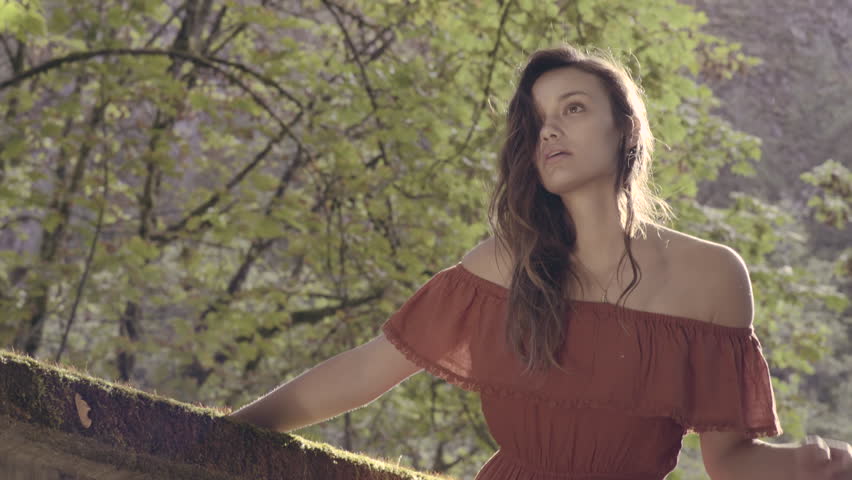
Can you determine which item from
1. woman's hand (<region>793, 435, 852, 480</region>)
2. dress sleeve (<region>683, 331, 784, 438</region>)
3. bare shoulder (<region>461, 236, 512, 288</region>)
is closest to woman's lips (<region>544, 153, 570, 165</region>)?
bare shoulder (<region>461, 236, 512, 288</region>)

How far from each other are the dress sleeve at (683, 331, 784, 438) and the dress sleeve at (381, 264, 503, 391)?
16.9 inches

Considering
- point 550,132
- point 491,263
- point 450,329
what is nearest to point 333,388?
point 450,329

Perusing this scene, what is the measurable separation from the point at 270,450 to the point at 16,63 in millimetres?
5937

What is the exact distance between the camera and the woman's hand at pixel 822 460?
77.5 inches

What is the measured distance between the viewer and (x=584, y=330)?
2197 millimetres

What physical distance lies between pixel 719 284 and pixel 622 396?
29cm

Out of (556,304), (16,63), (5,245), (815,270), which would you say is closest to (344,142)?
(16,63)

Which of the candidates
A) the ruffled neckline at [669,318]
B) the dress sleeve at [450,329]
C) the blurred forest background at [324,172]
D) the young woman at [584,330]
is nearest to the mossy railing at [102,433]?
the young woman at [584,330]

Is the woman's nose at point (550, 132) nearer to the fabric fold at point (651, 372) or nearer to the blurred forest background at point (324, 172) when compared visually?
the fabric fold at point (651, 372)

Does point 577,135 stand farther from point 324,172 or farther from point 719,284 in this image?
point 324,172

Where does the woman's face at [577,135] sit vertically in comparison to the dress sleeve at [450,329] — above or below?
above

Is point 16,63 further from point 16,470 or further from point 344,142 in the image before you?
point 16,470

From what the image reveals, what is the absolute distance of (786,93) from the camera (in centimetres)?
1958

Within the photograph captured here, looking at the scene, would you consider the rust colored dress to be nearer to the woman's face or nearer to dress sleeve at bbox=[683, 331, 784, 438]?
dress sleeve at bbox=[683, 331, 784, 438]
